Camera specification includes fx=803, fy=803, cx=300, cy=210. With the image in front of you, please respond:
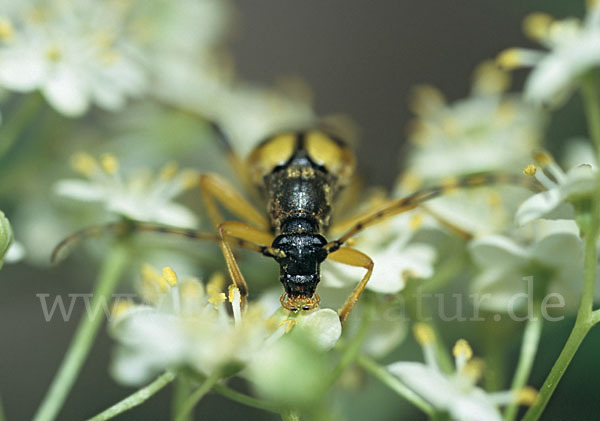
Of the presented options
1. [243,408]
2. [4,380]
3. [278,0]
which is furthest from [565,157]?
[278,0]

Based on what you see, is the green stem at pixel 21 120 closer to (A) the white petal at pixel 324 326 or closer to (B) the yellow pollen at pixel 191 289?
(B) the yellow pollen at pixel 191 289

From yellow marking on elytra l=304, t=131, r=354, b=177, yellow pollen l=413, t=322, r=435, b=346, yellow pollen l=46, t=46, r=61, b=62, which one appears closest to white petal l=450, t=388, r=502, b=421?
yellow pollen l=413, t=322, r=435, b=346

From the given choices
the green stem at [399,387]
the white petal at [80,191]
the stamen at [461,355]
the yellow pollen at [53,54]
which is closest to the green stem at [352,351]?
the green stem at [399,387]

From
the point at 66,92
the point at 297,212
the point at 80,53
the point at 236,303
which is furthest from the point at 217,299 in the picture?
the point at 80,53

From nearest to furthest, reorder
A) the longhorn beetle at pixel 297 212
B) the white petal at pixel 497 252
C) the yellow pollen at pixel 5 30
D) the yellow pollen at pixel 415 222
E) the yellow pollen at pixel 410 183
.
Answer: the longhorn beetle at pixel 297 212 → the white petal at pixel 497 252 → the yellow pollen at pixel 415 222 → the yellow pollen at pixel 5 30 → the yellow pollen at pixel 410 183

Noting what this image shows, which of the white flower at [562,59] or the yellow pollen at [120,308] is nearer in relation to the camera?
the yellow pollen at [120,308]

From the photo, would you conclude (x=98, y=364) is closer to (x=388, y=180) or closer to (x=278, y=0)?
(x=388, y=180)

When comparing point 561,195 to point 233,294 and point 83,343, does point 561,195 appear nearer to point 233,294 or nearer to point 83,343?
point 233,294
